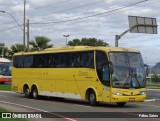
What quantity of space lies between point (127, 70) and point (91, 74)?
205cm

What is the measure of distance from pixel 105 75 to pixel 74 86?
3.02m

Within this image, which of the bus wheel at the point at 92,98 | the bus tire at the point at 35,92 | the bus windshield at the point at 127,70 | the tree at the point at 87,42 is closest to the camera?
the bus windshield at the point at 127,70

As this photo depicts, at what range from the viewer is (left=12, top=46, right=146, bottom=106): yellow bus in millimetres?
21531

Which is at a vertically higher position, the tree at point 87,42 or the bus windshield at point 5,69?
the tree at point 87,42

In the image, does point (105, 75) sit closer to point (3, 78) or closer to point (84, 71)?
point (84, 71)

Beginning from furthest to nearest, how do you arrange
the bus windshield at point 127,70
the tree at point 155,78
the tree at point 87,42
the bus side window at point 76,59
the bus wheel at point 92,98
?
1. the tree at point 87,42
2. the tree at point 155,78
3. the bus side window at point 76,59
4. the bus wheel at point 92,98
5. the bus windshield at point 127,70

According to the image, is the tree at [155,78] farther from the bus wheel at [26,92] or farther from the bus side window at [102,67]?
the bus side window at [102,67]

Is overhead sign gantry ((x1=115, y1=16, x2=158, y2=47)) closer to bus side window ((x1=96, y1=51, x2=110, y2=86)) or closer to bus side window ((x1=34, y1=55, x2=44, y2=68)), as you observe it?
bus side window ((x1=34, y1=55, x2=44, y2=68))

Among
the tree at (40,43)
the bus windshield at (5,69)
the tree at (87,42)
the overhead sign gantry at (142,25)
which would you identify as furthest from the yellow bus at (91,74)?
the tree at (87,42)

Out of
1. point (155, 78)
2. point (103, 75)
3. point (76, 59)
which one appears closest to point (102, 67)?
point (103, 75)

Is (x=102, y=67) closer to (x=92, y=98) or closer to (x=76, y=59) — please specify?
(x=92, y=98)

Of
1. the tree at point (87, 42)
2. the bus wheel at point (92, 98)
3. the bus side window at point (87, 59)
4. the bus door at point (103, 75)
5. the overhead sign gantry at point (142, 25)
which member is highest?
the tree at point (87, 42)

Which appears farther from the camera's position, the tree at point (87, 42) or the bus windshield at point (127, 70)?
the tree at point (87, 42)

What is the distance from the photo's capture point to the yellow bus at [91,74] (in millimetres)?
21531
